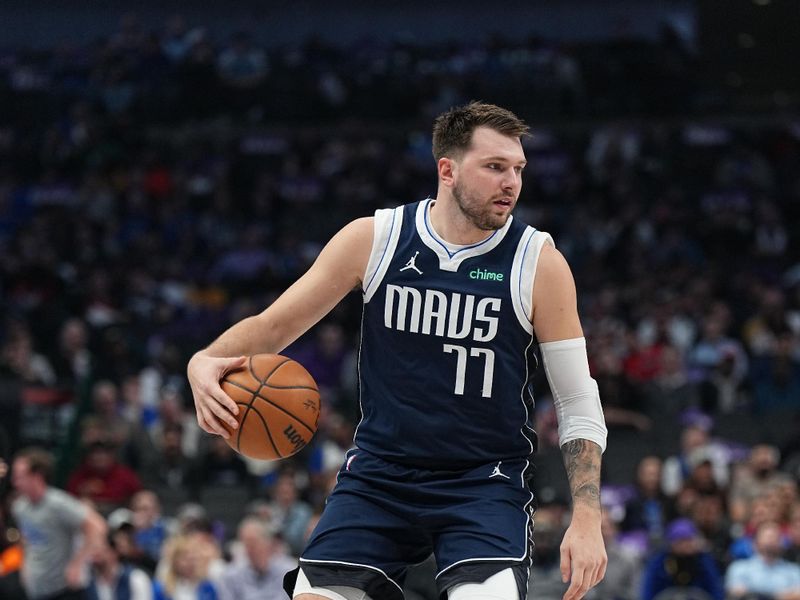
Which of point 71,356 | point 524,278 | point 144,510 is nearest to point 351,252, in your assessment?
point 524,278

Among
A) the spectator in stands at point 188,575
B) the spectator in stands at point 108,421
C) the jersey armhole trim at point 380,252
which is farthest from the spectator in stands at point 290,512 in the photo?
the jersey armhole trim at point 380,252

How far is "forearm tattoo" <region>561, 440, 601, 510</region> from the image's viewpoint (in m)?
4.02

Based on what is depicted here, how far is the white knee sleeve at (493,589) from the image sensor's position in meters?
3.88

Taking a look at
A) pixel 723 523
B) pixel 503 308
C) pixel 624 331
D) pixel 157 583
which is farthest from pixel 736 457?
pixel 503 308

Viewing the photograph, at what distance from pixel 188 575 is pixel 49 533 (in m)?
1.09

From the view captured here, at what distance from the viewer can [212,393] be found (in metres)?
4.00

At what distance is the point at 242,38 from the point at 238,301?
23.2 feet

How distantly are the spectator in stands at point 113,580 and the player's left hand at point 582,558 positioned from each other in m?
5.53

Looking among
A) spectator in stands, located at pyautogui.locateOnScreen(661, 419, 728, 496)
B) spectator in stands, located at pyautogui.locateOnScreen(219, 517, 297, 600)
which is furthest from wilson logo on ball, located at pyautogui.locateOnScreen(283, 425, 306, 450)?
spectator in stands, located at pyautogui.locateOnScreen(661, 419, 728, 496)

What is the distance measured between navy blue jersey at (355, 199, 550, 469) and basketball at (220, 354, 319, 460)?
209 mm

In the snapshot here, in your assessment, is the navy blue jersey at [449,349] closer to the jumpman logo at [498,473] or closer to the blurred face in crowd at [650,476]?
the jumpman logo at [498,473]

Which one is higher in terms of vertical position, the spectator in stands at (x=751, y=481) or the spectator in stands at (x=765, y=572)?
the spectator in stands at (x=751, y=481)

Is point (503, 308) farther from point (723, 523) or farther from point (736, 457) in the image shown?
point (736, 457)

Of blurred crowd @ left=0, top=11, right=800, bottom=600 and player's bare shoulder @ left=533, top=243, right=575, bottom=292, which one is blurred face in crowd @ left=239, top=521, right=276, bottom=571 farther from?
player's bare shoulder @ left=533, top=243, right=575, bottom=292
